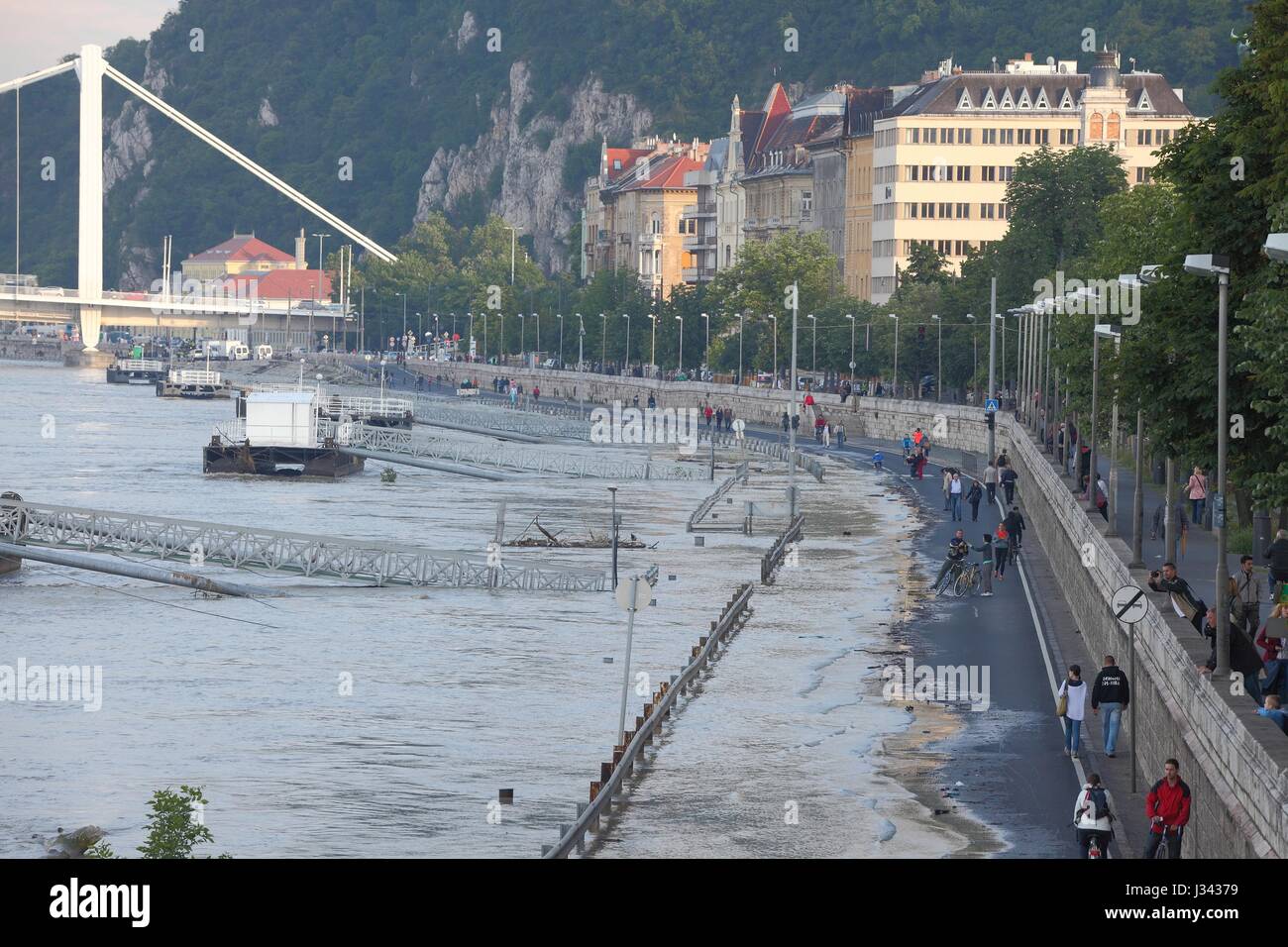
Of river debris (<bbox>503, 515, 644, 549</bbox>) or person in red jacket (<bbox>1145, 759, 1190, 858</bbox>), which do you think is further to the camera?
river debris (<bbox>503, 515, 644, 549</bbox>)

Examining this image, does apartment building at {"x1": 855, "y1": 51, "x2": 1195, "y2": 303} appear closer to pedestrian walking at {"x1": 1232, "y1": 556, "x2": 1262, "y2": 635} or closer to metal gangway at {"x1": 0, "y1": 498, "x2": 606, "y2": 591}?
metal gangway at {"x1": 0, "y1": 498, "x2": 606, "y2": 591}

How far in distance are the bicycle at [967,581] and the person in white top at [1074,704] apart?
20230mm

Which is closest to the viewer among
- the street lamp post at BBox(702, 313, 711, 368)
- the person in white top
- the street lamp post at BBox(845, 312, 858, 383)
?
the person in white top

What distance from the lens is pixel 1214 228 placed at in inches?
1348

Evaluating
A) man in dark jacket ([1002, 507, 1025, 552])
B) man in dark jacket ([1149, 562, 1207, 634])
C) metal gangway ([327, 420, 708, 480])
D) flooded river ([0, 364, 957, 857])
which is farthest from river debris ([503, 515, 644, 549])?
man in dark jacket ([1149, 562, 1207, 634])

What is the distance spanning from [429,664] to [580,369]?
444 ft

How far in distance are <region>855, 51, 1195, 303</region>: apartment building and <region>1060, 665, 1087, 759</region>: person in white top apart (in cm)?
11579

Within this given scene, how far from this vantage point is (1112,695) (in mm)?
29094

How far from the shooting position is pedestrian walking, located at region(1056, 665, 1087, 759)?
30.0 meters

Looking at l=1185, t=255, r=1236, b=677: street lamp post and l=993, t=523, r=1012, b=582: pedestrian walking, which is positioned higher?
l=1185, t=255, r=1236, b=677: street lamp post

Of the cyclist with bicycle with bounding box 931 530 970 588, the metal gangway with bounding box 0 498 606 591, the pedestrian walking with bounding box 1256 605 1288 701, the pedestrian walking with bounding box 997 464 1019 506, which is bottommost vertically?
the metal gangway with bounding box 0 498 606 591

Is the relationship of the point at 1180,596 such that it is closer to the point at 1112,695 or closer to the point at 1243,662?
the point at 1112,695
